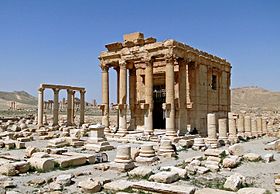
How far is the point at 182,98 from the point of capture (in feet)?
73.9

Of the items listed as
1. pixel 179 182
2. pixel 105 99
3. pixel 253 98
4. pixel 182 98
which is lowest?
pixel 179 182

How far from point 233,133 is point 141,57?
9489mm

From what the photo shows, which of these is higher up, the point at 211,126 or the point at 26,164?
the point at 211,126

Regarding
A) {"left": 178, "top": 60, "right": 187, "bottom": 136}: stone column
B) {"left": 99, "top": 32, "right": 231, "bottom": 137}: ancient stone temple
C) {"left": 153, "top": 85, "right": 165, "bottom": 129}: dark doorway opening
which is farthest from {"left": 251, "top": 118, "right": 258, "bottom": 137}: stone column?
{"left": 153, "top": 85, "right": 165, "bottom": 129}: dark doorway opening

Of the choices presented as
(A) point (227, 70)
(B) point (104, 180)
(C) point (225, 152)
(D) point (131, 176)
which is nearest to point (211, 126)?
(C) point (225, 152)

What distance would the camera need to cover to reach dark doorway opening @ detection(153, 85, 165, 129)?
2756cm

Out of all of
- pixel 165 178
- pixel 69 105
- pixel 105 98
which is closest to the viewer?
pixel 165 178

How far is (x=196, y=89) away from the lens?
24.5 meters

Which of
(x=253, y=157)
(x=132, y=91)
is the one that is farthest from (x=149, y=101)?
(x=253, y=157)

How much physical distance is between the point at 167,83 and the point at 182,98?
7.67 ft

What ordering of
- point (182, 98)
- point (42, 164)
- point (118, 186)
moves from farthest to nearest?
point (182, 98) → point (42, 164) → point (118, 186)

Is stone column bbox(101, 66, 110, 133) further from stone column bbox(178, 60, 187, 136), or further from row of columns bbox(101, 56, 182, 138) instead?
stone column bbox(178, 60, 187, 136)

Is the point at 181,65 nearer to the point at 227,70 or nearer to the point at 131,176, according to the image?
the point at 227,70

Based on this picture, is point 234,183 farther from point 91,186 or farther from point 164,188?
→ point 91,186
